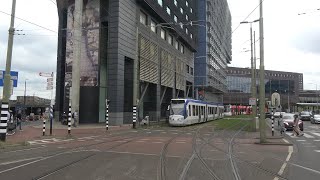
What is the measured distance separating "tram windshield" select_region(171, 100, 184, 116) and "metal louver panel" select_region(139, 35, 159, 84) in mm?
11517

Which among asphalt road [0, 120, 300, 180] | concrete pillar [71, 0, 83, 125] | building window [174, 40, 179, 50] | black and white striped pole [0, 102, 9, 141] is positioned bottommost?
asphalt road [0, 120, 300, 180]

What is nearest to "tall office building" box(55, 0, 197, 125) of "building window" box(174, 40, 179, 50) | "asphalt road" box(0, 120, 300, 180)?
"building window" box(174, 40, 179, 50)

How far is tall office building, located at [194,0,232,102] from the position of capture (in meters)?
107

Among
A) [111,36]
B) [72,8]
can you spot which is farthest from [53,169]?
[72,8]

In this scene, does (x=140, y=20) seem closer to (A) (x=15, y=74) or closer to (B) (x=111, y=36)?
(B) (x=111, y=36)

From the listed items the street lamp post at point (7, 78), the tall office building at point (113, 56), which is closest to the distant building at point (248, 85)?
the tall office building at point (113, 56)

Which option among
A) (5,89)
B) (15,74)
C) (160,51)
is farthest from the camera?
(160,51)

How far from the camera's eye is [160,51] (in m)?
65.8

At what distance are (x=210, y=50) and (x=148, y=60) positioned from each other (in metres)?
56.6

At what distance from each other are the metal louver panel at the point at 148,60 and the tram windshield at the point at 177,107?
37.8 ft

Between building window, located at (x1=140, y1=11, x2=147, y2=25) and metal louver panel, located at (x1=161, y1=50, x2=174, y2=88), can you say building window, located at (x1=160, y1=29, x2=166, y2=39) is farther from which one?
building window, located at (x1=140, y1=11, x2=147, y2=25)

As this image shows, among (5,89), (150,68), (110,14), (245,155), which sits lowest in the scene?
(245,155)

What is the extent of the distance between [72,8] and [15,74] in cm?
2809

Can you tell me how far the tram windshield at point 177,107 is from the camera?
146 feet
